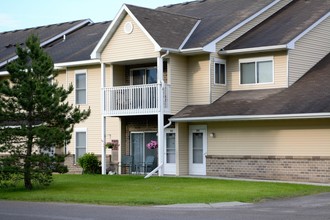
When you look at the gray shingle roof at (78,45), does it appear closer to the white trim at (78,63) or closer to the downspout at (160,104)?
the white trim at (78,63)

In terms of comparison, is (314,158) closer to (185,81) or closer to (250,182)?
(250,182)

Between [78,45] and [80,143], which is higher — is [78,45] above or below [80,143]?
above

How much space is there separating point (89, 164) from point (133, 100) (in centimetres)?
447

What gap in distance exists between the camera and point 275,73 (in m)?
31.6

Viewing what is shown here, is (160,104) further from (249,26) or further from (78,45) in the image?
(78,45)

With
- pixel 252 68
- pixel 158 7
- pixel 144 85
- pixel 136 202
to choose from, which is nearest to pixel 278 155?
pixel 252 68

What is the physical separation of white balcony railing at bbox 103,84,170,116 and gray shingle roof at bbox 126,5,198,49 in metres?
2.07

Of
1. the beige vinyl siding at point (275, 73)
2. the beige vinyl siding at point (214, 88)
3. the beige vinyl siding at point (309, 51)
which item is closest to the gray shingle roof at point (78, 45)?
the beige vinyl siding at point (214, 88)

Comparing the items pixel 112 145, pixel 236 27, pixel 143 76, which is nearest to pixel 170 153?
pixel 112 145

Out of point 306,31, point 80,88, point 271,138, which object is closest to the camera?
point 271,138

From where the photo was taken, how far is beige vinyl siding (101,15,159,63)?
31903mm

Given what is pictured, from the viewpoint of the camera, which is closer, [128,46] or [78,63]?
[128,46]

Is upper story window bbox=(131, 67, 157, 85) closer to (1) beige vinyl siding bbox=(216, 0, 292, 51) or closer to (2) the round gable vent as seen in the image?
(2) the round gable vent

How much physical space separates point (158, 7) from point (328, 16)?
12.0 meters
